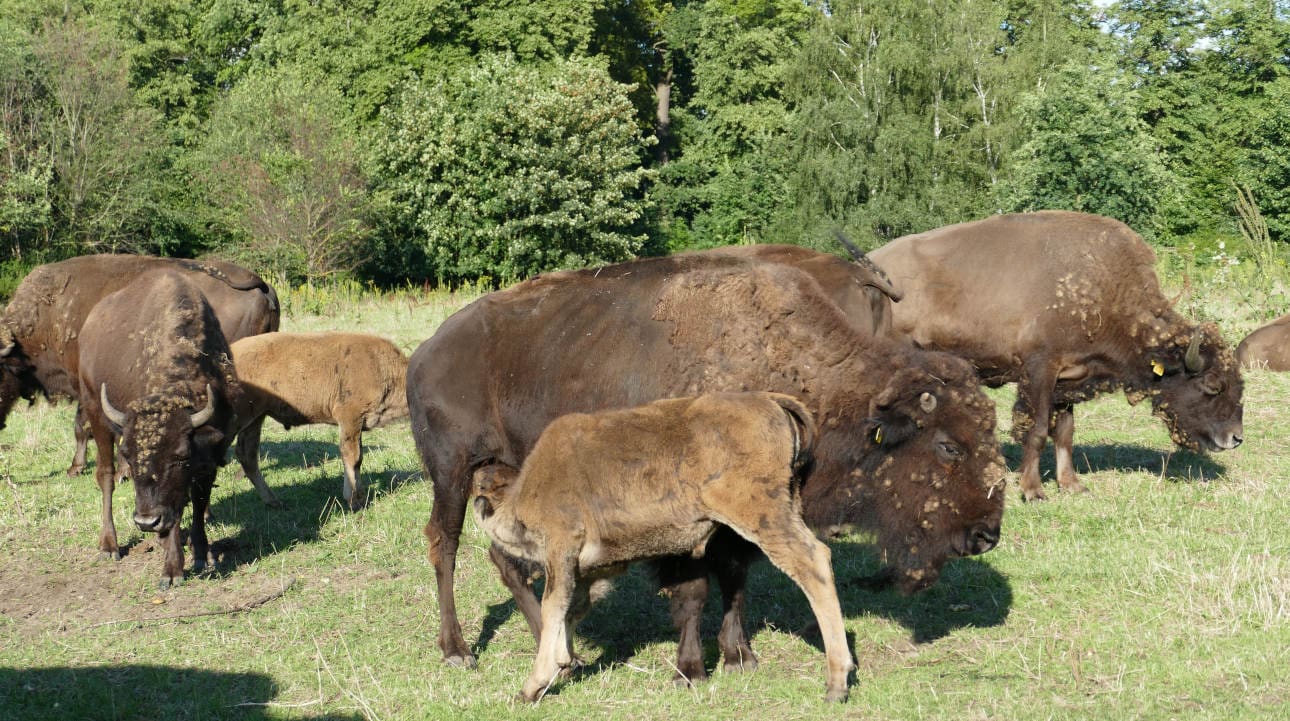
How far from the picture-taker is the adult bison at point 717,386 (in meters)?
6.51

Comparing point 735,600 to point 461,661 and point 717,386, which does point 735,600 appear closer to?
point 717,386

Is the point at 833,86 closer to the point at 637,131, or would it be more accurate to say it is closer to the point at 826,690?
the point at 637,131

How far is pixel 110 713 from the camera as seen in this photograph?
645 centimetres

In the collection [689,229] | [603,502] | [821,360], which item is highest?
[821,360]

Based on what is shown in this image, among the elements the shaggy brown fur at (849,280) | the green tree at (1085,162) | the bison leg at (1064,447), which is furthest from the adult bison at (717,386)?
the green tree at (1085,162)

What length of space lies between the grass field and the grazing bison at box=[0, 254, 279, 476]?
8.00ft

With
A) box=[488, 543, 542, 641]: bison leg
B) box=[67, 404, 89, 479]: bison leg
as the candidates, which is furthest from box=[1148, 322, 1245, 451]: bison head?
box=[67, 404, 89, 479]: bison leg

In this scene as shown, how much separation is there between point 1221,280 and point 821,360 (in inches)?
661

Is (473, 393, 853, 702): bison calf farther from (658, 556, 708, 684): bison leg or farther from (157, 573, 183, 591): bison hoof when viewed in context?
(157, 573, 183, 591): bison hoof

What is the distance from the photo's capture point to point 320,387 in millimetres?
12297

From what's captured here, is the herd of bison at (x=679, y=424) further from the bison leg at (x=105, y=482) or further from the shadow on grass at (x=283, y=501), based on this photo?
the shadow on grass at (x=283, y=501)

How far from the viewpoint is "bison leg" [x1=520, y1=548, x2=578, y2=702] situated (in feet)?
20.0

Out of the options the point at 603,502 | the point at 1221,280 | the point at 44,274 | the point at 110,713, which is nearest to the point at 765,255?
the point at 603,502

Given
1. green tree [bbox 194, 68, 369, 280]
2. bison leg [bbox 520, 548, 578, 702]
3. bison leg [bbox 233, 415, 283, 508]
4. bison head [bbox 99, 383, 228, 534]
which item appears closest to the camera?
bison leg [bbox 520, 548, 578, 702]
